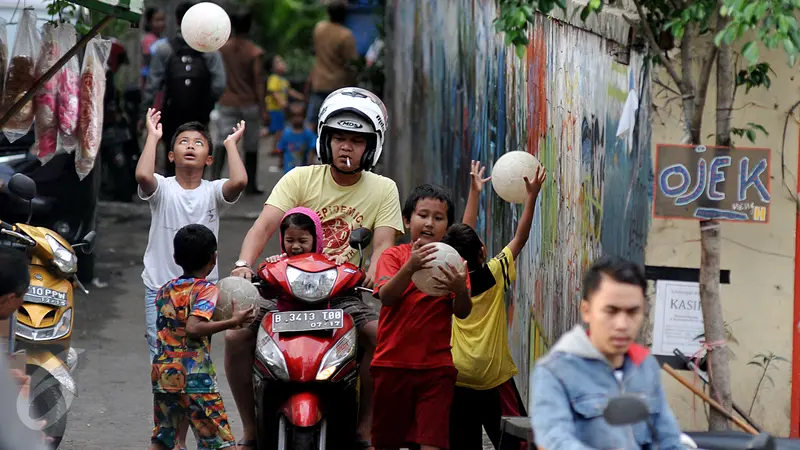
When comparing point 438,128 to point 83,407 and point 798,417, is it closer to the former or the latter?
point 83,407

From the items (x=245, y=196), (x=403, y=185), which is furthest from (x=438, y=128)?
(x=245, y=196)

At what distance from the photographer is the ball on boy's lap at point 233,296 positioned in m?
6.18

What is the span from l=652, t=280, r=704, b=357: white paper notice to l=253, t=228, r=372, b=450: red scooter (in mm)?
1426

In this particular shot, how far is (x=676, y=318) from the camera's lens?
5750 millimetres

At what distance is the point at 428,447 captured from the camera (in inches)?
246

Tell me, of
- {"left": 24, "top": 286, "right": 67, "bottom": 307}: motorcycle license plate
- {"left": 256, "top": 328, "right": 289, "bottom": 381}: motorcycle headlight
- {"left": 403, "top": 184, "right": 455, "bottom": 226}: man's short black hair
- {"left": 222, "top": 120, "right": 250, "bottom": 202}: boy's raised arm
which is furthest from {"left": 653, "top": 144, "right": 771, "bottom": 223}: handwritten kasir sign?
{"left": 24, "top": 286, "right": 67, "bottom": 307}: motorcycle license plate

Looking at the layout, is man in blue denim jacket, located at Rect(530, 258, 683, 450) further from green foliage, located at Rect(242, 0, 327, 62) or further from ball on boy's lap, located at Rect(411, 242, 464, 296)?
green foliage, located at Rect(242, 0, 327, 62)

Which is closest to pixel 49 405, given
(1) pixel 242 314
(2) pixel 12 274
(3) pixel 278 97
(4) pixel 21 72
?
(1) pixel 242 314

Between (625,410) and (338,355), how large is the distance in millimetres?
2614

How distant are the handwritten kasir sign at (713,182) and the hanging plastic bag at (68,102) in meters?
3.85

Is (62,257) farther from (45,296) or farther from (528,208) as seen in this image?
(528,208)

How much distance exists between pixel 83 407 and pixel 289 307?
256 cm

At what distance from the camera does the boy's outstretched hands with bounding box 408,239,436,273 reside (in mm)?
5828

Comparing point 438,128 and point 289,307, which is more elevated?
point 438,128
